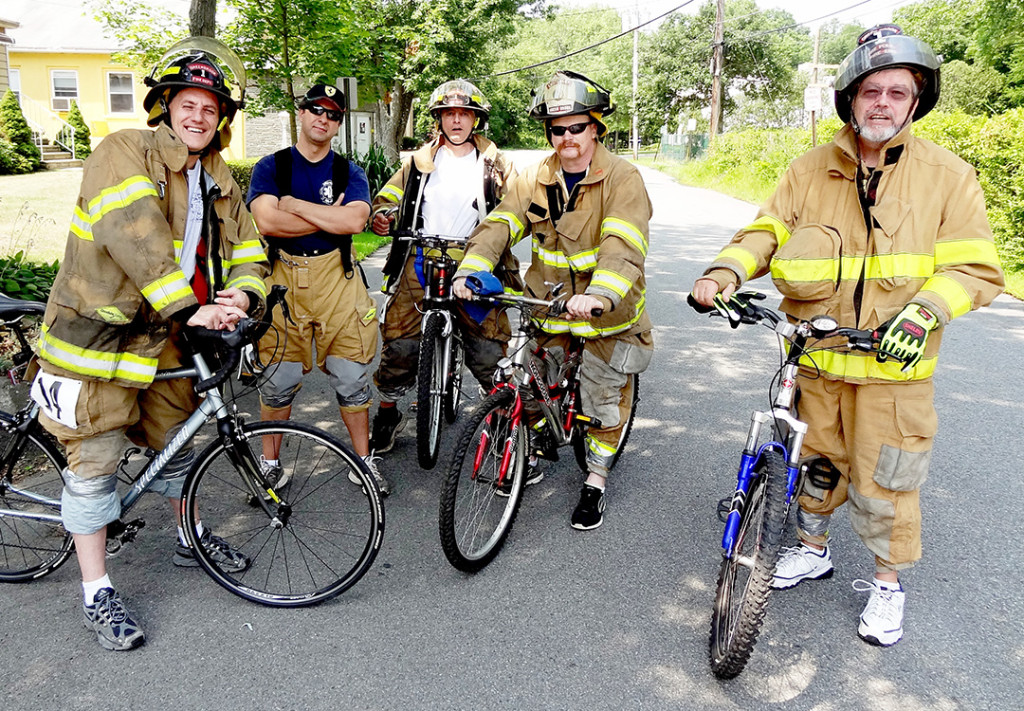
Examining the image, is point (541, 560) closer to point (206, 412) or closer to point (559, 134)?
point (206, 412)

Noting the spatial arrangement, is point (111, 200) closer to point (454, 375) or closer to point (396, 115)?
point (454, 375)

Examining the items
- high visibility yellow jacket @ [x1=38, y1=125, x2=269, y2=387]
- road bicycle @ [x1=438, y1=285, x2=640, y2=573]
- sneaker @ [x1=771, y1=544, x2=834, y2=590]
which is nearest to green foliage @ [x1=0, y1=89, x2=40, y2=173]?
high visibility yellow jacket @ [x1=38, y1=125, x2=269, y2=387]

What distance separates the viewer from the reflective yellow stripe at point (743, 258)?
3.18 metres

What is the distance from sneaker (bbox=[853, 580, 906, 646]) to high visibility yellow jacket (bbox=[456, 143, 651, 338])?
5.36 ft

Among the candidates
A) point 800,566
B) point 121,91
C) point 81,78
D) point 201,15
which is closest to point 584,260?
point 800,566

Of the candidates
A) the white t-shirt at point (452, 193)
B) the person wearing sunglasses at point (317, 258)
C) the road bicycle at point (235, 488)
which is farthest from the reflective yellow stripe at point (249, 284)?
the white t-shirt at point (452, 193)

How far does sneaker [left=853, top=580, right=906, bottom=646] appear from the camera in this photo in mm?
3199

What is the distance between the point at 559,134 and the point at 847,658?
2563mm

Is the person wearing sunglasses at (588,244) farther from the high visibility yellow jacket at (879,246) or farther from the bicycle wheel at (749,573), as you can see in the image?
the bicycle wheel at (749,573)

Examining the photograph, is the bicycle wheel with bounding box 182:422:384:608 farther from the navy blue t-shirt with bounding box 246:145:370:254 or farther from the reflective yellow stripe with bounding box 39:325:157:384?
the navy blue t-shirt with bounding box 246:145:370:254

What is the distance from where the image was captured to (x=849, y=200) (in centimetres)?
313

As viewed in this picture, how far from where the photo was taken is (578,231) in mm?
3934

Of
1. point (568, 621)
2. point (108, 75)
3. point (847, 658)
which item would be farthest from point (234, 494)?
point (108, 75)

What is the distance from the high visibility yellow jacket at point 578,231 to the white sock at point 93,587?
1.95 meters
